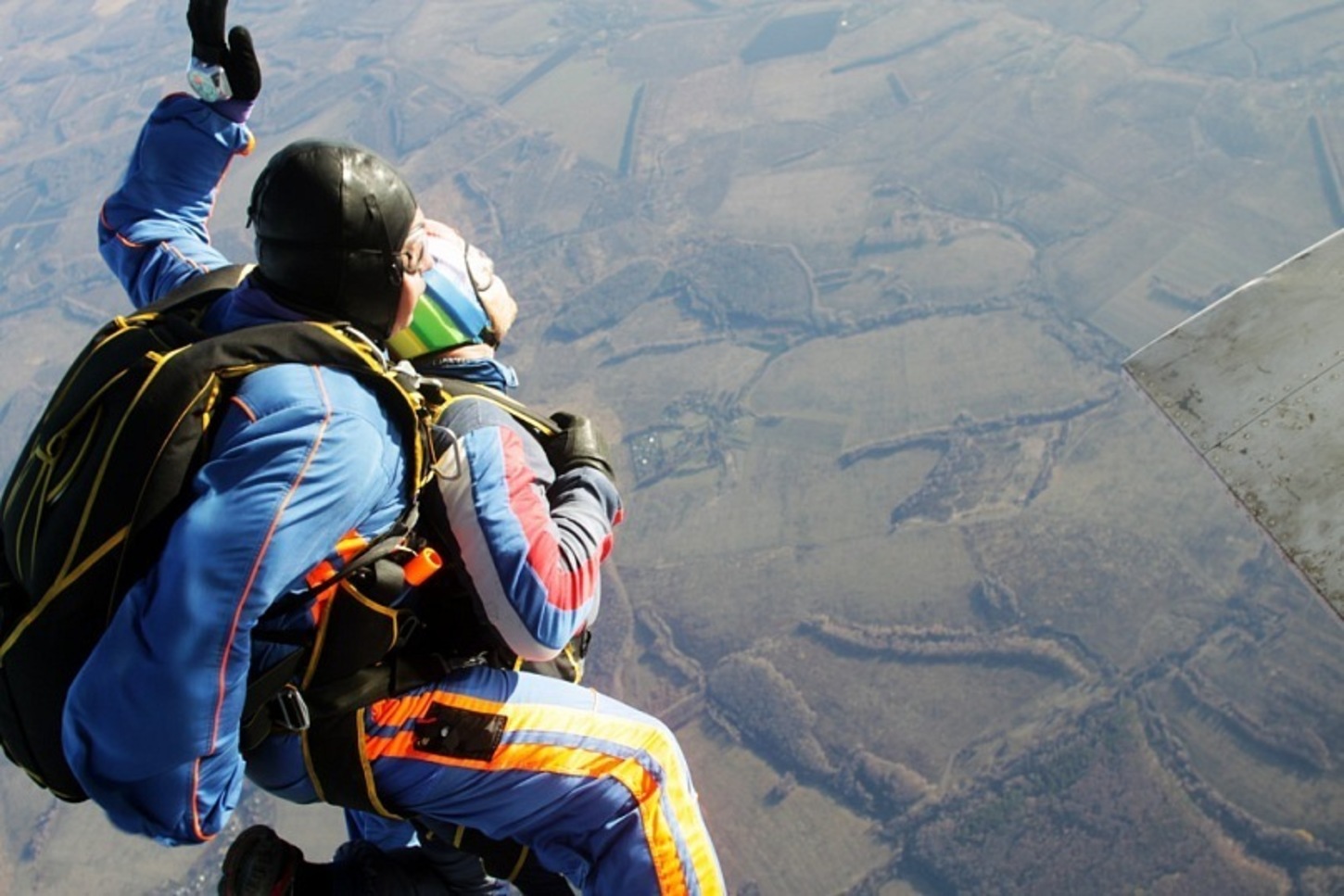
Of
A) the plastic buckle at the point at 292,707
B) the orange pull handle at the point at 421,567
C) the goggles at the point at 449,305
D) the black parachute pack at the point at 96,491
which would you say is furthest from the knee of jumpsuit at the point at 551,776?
the goggles at the point at 449,305

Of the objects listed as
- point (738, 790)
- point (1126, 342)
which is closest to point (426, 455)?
point (738, 790)

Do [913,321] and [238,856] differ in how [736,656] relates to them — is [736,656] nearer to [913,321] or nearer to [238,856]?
[913,321]

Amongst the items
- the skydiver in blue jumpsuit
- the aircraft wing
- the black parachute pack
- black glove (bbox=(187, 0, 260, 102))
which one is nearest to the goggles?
the skydiver in blue jumpsuit

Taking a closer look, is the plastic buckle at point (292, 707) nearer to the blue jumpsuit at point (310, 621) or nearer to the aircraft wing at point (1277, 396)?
the blue jumpsuit at point (310, 621)

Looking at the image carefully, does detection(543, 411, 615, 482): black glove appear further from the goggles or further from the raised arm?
the raised arm

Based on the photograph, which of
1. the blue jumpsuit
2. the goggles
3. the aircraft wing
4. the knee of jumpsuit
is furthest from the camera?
the aircraft wing
